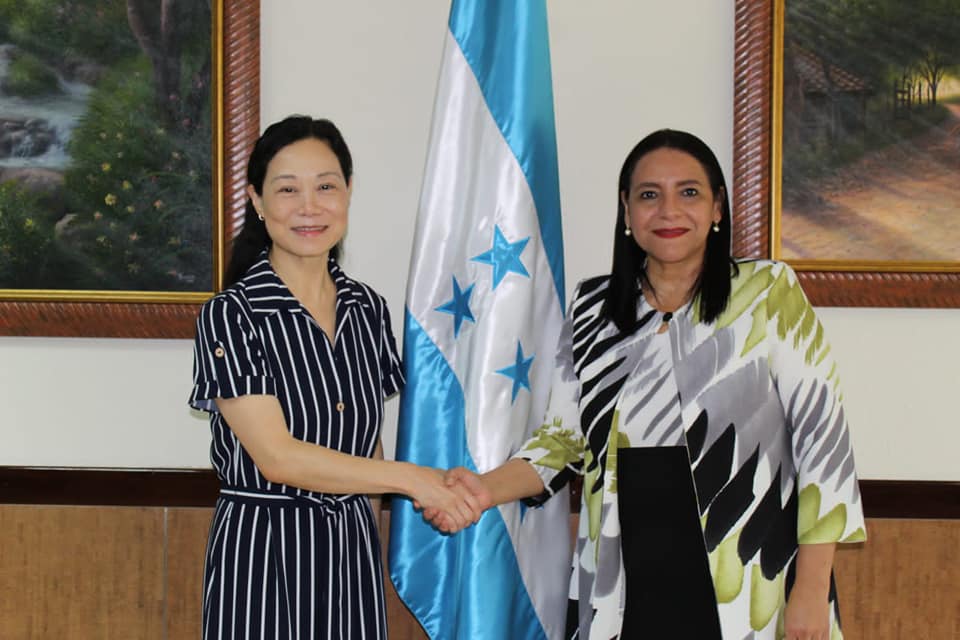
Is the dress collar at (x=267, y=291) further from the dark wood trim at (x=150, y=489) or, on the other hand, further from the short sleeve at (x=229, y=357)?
the dark wood trim at (x=150, y=489)

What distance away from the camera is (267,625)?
5.54 ft

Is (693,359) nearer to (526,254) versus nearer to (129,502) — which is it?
(526,254)

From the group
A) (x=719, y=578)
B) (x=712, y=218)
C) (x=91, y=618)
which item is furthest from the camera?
(x=91, y=618)

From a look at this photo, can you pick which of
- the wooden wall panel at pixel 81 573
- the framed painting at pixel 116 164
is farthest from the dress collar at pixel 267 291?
the wooden wall panel at pixel 81 573

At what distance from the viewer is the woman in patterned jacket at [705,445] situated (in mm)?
1655

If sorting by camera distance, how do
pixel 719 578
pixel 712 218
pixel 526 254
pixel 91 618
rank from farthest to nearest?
1. pixel 91 618
2. pixel 526 254
3. pixel 712 218
4. pixel 719 578

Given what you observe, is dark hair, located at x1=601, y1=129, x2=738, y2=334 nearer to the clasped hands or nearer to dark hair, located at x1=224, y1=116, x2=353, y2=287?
the clasped hands

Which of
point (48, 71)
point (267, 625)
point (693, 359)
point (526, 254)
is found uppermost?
point (48, 71)

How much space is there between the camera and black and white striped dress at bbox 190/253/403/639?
66.8 inches

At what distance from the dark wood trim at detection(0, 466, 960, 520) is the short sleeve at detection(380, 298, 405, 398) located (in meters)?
0.71

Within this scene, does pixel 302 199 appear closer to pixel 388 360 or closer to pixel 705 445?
pixel 388 360

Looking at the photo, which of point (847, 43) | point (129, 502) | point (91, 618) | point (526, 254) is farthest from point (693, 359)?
point (91, 618)

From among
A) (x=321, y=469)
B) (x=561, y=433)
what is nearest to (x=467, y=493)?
(x=561, y=433)

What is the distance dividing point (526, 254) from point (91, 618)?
1462 mm
